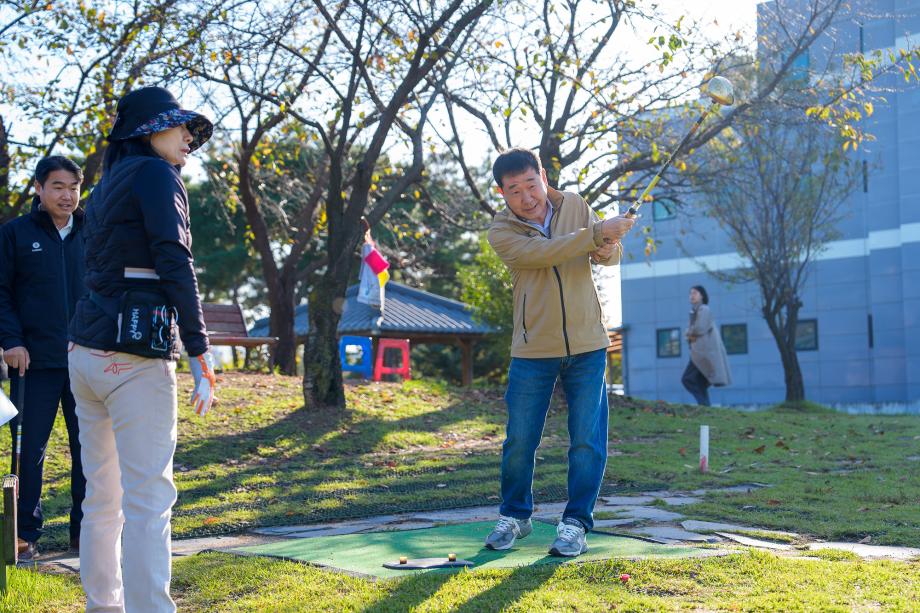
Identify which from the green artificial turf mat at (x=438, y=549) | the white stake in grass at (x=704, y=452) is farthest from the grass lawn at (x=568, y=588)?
the white stake in grass at (x=704, y=452)

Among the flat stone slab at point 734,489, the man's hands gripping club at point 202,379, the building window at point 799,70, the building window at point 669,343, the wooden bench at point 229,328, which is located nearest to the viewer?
the man's hands gripping club at point 202,379

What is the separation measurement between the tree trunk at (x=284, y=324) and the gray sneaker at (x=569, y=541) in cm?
1292

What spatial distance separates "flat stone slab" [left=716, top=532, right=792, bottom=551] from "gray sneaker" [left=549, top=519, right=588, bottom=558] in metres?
0.93

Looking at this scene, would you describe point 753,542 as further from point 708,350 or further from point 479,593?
point 708,350

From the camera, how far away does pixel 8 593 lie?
4.30m

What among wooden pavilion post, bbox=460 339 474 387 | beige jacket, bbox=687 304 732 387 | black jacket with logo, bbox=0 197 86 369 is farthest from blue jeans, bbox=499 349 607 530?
wooden pavilion post, bbox=460 339 474 387

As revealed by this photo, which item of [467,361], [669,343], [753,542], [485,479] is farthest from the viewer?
[669,343]

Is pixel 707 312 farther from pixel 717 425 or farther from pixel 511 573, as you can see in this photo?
pixel 511 573

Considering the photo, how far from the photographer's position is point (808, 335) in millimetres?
31891

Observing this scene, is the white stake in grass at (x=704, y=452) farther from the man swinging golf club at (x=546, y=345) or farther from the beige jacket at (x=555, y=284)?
the beige jacket at (x=555, y=284)

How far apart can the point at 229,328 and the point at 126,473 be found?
12.2 m

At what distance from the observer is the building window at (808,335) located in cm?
3175

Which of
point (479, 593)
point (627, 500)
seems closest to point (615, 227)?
point (479, 593)

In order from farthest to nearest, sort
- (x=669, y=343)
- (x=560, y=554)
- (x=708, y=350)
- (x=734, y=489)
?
(x=669, y=343), (x=708, y=350), (x=734, y=489), (x=560, y=554)
